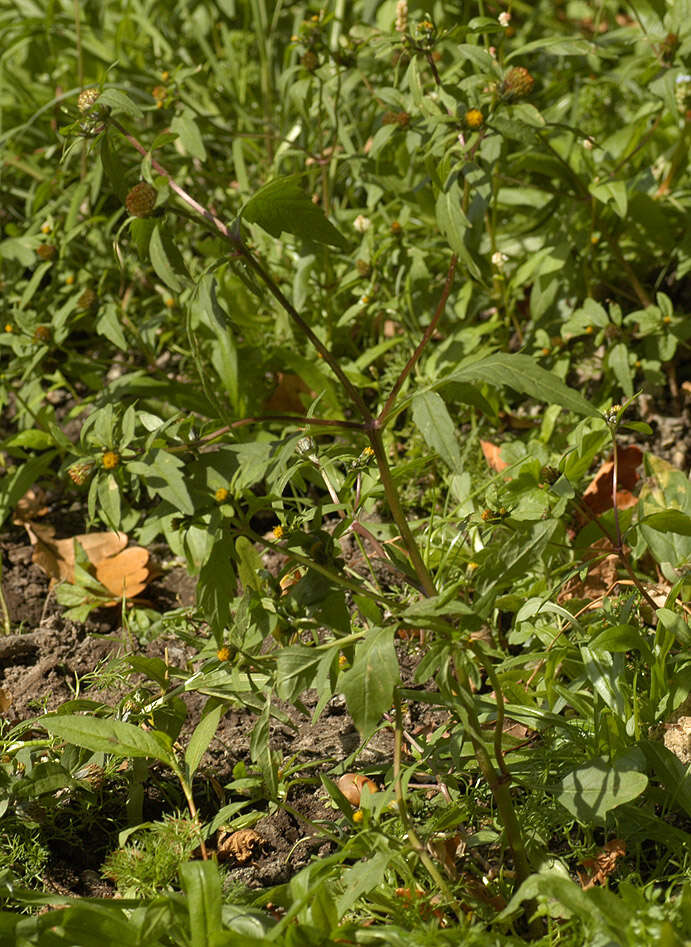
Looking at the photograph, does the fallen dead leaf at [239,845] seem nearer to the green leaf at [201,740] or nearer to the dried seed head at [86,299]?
the green leaf at [201,740]

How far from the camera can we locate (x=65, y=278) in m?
3.07

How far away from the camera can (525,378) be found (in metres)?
1.54

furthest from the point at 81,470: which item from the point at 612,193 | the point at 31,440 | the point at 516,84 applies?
the point at 612,193

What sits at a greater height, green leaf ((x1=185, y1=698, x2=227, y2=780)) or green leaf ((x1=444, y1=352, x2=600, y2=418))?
green leaf ((x1=444, y1=352, x2=600, y2=418))

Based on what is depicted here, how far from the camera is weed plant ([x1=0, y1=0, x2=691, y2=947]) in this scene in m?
1.55

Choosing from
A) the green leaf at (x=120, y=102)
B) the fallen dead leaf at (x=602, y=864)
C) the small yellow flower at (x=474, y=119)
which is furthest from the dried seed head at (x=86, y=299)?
the fallen dead leaf at (x=602, y=864)

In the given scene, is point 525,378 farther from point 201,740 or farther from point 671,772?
point 201,740

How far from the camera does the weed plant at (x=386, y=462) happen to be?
1.55 metres

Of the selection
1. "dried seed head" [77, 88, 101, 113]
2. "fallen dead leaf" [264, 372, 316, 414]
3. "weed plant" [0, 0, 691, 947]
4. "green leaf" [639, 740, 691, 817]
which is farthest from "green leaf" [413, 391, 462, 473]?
"fallen dead leaf" [264, 372, 316, 414]

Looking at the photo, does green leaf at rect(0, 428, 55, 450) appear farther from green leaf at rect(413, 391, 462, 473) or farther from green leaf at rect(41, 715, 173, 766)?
green leaf at rect(413, 391, 462, 473)

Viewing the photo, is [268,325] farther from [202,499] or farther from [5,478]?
[202,499]

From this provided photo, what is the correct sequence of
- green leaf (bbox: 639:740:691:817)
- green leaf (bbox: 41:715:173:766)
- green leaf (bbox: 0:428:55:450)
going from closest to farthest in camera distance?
green leaf (bbox: 639:740:691:817) < green leaf (bbox: 41:715:173:766) < green leaf (bbox: 0:428:55:450)

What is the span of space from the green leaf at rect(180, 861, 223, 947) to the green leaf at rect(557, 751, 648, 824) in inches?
22.0

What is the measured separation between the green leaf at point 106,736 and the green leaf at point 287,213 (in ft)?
2.98
